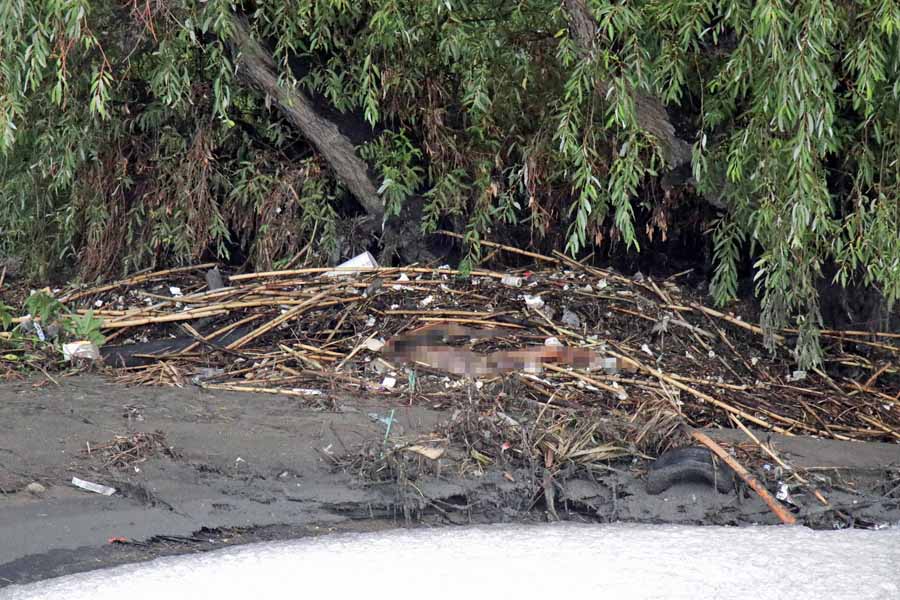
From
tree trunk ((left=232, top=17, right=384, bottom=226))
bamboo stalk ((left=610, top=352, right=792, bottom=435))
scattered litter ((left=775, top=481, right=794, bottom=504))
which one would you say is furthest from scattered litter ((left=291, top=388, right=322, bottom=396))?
scattered litter ((left=775, top=481, right=794, bottom=504))

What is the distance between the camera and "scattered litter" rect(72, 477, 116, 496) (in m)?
4.32

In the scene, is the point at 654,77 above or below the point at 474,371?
above

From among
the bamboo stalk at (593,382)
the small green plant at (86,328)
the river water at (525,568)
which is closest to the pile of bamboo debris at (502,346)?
the bamboo stalk at (593,382)

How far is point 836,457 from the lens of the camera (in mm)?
4992

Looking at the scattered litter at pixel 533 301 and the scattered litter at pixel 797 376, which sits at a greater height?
the scattered litter at pixel 533 301

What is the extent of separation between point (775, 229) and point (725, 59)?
95cm

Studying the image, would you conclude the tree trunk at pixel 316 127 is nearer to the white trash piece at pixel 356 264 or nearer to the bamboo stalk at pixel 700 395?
the white trash piece at pixel 356 264

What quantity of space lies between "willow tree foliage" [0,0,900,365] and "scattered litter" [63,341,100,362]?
116 centimetres

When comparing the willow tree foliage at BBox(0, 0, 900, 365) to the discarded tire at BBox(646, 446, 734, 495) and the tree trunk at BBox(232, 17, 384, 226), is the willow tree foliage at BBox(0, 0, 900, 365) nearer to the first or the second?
the tree trunk at BBox(232, 17, 384, 226)

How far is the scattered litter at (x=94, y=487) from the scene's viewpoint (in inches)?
170

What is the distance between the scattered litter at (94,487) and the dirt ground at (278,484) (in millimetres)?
29

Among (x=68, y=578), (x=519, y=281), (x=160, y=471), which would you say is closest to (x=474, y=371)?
(x=519, y=281)

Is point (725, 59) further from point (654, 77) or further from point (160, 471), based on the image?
point (160, 471)

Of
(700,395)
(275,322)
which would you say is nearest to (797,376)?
(700,395)
